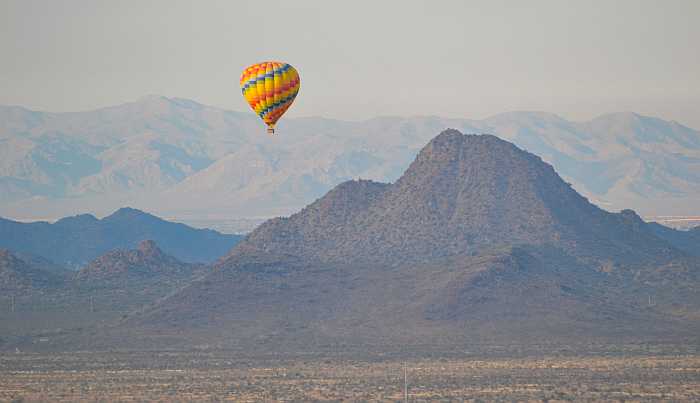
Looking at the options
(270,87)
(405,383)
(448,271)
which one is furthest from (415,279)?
(405,383)

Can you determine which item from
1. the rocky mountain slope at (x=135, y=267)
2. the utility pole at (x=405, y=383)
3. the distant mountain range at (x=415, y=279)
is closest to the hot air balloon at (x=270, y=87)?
the distant mountain range at (x=415, y=279)

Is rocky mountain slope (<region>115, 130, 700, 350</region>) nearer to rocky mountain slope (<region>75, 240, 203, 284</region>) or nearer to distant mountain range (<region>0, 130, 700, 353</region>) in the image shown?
distant mountain range (<region>0, 130, 700, 353</region>)

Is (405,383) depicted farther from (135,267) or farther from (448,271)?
(135,267)

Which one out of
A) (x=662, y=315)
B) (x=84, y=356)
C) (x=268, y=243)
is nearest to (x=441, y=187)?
(x=268, y=243)

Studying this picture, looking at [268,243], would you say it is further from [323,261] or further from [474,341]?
[474,341]

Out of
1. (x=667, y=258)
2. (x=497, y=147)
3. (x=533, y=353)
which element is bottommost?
(x=533, y=353)

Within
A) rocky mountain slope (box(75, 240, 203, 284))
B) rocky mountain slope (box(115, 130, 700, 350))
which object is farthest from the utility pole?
rocky mountain slope (box(75, 240, 203, 284))
